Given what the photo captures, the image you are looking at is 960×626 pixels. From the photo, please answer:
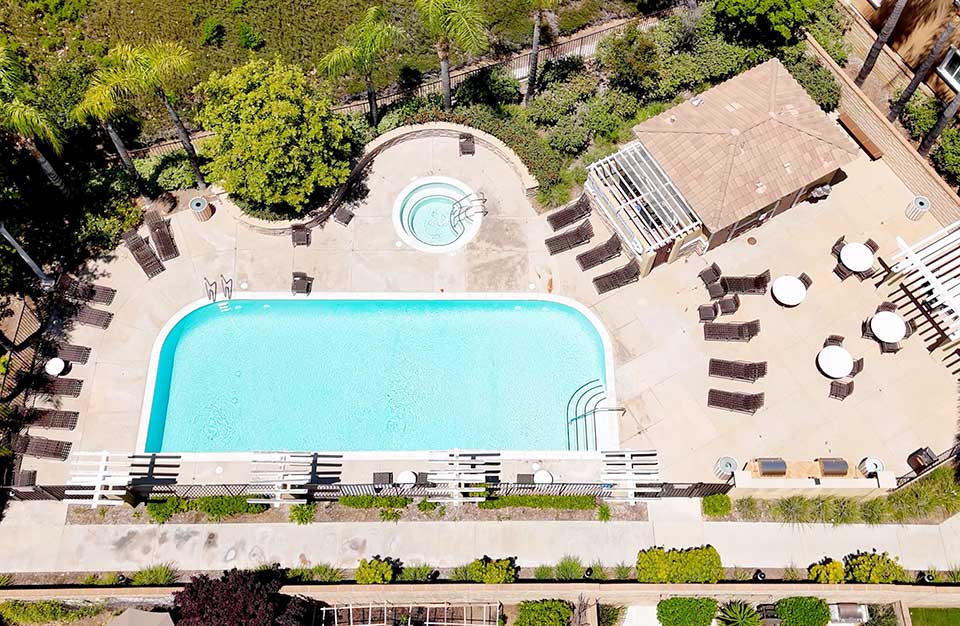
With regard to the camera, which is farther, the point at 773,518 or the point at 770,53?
the point at 770,53

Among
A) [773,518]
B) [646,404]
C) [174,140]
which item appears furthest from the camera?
[174,140]

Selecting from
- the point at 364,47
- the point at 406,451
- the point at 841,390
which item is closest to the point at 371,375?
the point at 406,451

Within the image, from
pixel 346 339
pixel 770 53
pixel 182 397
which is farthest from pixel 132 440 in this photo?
pixel 770 53

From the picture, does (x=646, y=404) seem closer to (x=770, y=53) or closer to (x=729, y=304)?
(x=729, y=304)

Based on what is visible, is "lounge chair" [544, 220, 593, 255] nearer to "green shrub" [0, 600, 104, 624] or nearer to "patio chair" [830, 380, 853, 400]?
"patio chair" [830, 380, 853, 400]

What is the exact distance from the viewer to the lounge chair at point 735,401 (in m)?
27.9

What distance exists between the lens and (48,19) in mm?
34906

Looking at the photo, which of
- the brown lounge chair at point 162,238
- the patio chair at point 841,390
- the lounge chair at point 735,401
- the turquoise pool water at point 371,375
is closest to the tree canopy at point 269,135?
the brown lounge chair at point 162,238

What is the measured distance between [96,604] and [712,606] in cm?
2159

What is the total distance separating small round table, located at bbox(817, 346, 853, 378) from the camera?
2822 cm

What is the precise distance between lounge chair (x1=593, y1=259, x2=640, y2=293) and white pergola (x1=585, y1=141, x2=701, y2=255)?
0.84m

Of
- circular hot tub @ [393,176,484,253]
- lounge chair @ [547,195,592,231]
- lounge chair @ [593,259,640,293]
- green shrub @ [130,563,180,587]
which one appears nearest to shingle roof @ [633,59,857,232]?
lounge chair @ [593,259,640,293]

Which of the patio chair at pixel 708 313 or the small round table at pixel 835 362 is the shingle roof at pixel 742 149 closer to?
the patio chair at pixel 708 313

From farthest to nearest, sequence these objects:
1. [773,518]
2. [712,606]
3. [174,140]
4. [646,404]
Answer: [174,140] → [646,404] → [773,518] → [712,606]
